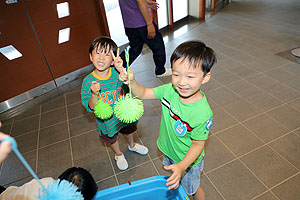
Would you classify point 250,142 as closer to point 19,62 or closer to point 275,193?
point 275,193

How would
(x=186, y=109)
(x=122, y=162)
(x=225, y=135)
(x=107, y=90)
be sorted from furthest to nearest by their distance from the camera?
(x=225, y=135) → (x=122, y=162) → (x=107, y=90) → (x=186, y=109)

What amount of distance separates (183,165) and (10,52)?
8.14 ft

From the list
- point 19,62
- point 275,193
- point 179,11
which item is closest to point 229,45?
point 179,11

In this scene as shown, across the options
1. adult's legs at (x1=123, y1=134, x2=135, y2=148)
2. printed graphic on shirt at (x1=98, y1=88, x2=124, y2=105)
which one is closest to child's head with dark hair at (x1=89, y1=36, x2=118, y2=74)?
printed graphic on shirt at (x1=98, y1=88, x2=124, y2=105)

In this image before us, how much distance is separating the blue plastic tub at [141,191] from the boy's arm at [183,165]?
1.02ft

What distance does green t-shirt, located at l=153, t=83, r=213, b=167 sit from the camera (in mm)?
870

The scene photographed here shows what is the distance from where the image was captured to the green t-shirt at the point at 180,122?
87cm

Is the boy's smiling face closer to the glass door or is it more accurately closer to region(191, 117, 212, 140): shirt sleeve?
region(191, 117, 212, 140): shirt sleeve

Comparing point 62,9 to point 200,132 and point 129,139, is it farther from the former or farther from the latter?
point 200,132

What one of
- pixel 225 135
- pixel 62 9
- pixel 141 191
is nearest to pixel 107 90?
pixel 141 191

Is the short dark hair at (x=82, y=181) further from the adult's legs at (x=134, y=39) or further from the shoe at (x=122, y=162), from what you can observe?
the adult's legs at (x=134, y=39)

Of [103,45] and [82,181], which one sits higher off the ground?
[103,45]

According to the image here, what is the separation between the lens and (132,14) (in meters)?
2.25

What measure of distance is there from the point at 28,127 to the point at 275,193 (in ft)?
7.64
